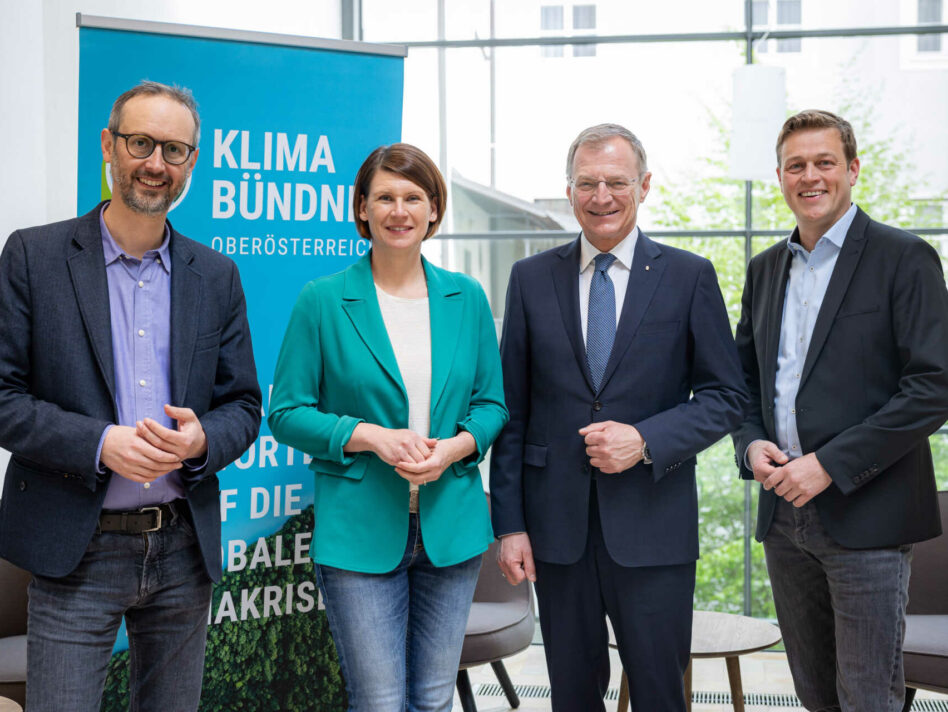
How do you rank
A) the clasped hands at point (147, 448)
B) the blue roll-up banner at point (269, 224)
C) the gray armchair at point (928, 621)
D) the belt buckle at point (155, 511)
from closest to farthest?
the clasped hands at point (147, 448) → the belt buckle at point (155, 511) → the blue roll-up banner at point (269, 224) → the gray armchair at point (928, 621)

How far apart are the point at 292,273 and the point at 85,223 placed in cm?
99

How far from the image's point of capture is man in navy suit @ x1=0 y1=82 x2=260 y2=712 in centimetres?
187

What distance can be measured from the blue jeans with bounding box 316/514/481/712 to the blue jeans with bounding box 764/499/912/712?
3.03 feet

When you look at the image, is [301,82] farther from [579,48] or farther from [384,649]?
[579,48]

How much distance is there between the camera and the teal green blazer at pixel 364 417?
7.00ft

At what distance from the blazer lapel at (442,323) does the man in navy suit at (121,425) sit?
0.46 metres

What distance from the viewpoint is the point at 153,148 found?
202cm

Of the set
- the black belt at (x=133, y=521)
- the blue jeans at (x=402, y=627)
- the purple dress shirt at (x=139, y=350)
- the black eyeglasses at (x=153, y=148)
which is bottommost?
the blue jeans at (x=402, y=627)

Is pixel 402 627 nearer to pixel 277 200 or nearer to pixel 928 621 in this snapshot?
pixel 277 200

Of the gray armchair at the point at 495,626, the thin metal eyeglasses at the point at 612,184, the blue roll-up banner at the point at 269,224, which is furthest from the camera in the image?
the gray armchair at the point at 495,626

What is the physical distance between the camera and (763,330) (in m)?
2.63

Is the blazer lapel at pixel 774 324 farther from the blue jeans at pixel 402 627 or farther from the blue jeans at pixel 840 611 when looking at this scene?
→ the blue jeans at pixel 402 627

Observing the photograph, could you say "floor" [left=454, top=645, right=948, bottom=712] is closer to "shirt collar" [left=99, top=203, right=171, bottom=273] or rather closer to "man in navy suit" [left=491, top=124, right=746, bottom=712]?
"man in navy suit" [left=491, top=124, right=746, bottom=712]

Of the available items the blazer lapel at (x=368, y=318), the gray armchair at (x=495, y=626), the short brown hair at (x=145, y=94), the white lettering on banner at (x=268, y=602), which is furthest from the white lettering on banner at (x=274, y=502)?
the short brown hair at (x=145, y=94)
